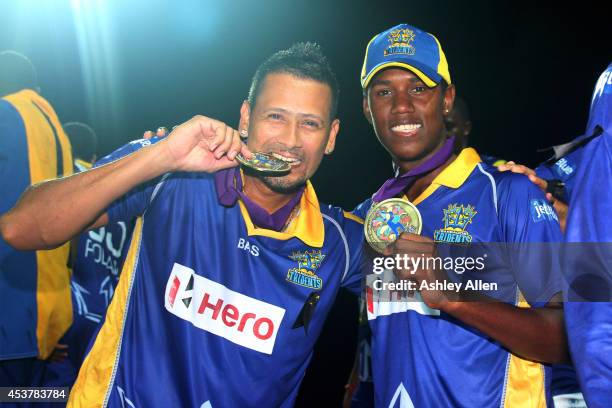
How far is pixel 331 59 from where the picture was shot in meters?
4.70

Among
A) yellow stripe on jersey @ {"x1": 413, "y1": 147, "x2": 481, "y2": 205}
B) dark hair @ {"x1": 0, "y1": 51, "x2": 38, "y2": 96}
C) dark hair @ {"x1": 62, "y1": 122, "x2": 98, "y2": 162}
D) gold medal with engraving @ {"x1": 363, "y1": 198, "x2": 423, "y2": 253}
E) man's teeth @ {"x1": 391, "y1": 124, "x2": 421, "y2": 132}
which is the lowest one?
A: gold medal with engraving @ {"x1": 363, "y1": 198, "x2": 423, "y2": 253}

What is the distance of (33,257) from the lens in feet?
9.86

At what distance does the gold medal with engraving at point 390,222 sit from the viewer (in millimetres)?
1899

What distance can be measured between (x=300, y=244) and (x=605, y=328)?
1140 millimetres

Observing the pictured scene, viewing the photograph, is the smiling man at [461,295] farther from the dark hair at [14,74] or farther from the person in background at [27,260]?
the dark hair at [14,74]

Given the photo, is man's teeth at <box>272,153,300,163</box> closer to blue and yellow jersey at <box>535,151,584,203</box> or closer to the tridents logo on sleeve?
the tridents logo on sleeve

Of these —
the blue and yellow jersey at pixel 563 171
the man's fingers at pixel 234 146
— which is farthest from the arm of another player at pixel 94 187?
the blue and yellow jersey at pixel 563 171

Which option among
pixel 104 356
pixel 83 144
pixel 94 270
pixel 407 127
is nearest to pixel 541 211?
pixel 407 127

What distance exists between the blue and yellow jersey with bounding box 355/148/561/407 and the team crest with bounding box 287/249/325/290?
266mm

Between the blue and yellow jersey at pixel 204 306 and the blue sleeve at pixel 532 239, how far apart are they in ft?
2.03

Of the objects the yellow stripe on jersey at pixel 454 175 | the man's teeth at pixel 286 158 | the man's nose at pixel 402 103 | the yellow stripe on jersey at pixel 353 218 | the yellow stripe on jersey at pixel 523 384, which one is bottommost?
the yellow stripe on jersey at pixel 523 384

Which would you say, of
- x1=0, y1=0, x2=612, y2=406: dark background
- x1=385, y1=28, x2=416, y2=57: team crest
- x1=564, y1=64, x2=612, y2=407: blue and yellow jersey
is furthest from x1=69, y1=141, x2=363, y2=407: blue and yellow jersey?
x1=0, y1=0, x2=612, y2=406: dark background

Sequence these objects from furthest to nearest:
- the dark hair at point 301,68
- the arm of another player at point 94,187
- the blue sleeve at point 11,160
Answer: the blue sleeve at point 11,160 < the dark hair at point 301,68 < the arm of another player at point 94,187

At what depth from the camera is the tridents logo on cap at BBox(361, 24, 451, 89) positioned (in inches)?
88.9
